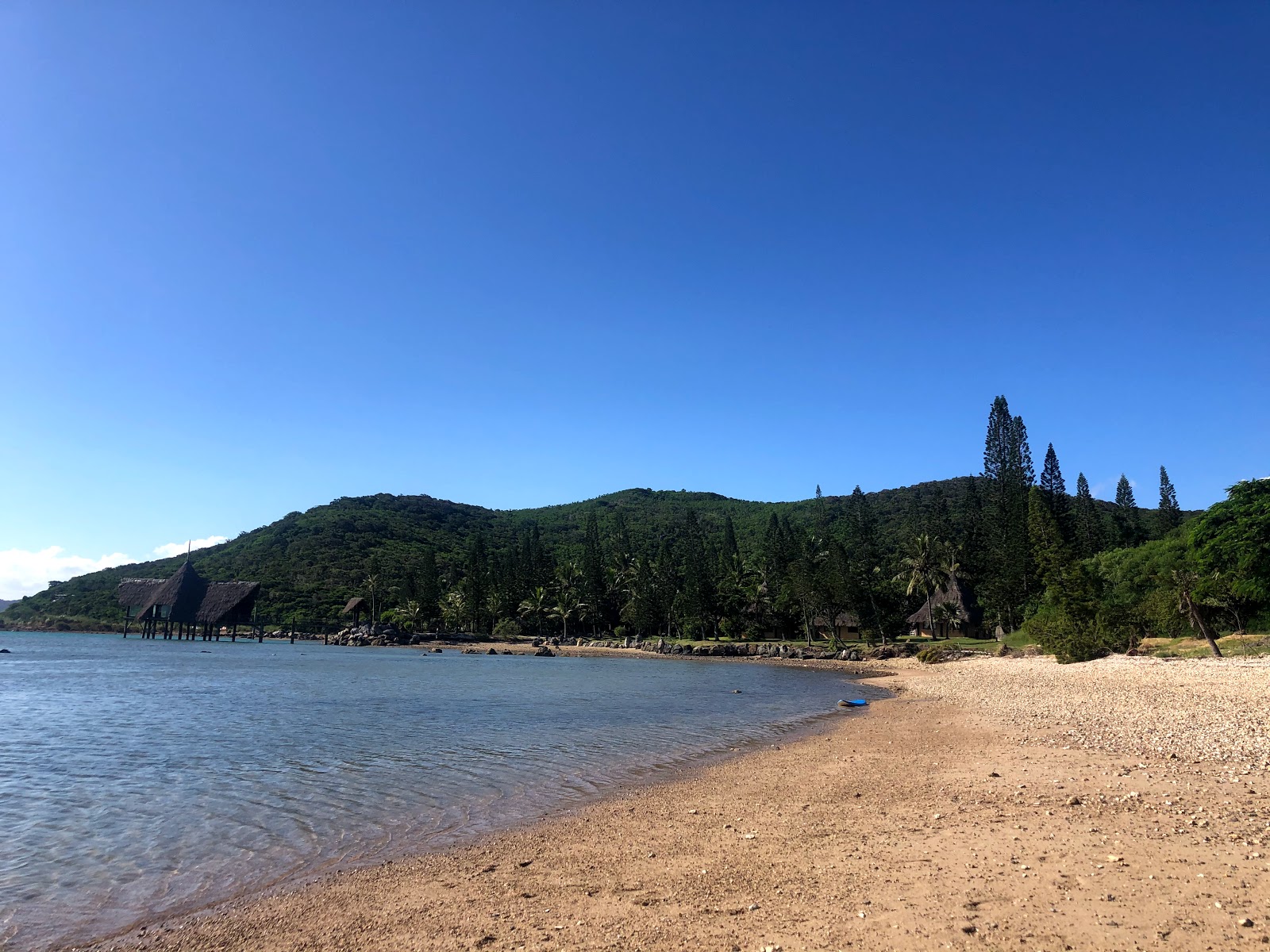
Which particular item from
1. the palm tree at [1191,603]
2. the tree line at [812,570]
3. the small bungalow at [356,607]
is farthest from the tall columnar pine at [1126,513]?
the small bungalow at [356,607]

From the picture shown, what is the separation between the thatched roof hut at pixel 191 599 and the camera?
80688 millimetres

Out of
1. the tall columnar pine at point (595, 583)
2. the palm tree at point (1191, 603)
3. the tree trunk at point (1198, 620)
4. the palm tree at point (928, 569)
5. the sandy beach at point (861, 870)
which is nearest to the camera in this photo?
the sandy beach at point (861, 870)

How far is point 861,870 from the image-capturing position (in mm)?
6535

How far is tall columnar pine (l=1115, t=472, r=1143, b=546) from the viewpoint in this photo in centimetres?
8312

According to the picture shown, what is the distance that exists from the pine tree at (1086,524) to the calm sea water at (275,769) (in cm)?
5019

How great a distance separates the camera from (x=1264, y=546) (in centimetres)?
3241

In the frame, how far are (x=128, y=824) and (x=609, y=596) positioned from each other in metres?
86.2

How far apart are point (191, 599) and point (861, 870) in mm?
93968

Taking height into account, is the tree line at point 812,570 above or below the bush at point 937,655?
above

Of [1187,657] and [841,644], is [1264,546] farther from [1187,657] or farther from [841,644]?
[841,644]

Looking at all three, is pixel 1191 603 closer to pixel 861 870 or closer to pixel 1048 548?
pixel 1048 548

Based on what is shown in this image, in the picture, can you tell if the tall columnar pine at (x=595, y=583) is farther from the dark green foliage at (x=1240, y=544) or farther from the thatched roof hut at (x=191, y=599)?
the dark green foliage at (x=1240, y=544)

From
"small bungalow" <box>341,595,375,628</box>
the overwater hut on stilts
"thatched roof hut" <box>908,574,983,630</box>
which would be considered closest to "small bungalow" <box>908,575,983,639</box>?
"thatched roof hut" <box>908,574,983,630</box>

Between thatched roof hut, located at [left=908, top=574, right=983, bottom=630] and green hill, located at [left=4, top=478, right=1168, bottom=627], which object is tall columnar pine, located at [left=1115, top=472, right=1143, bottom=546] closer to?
green hill, located at [left=4, top=478, right=1168, bottom=627]
